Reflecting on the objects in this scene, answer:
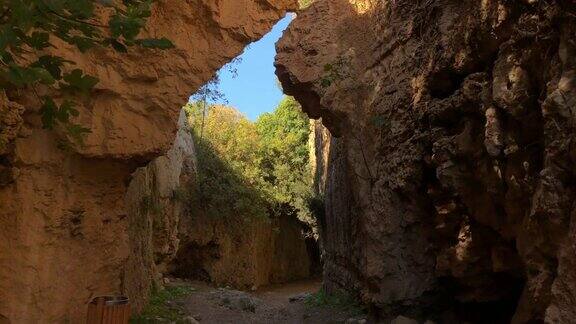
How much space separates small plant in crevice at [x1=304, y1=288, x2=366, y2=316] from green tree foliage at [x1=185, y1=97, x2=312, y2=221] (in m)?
3.46

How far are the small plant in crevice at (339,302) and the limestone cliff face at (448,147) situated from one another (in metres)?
0.29

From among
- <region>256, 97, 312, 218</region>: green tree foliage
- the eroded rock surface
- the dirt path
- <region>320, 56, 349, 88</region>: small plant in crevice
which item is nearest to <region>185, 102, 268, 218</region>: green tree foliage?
the eroded rock surface

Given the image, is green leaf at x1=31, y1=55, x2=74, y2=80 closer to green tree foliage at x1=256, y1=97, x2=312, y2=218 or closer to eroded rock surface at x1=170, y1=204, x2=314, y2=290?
eroded rock surface at x1=170, y1=204, x2=314, y2=290

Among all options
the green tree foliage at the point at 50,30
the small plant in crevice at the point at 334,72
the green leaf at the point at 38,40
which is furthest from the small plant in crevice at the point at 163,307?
the green leaf at the point at 38,40

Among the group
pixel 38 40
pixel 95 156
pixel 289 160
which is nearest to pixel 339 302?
pixel 95 156

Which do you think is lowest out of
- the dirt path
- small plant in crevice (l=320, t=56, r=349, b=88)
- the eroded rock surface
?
the dirt path

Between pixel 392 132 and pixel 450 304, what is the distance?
2.70 m

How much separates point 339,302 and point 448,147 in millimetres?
5703

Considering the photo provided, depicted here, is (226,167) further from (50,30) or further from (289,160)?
(50,30)

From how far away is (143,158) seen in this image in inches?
247

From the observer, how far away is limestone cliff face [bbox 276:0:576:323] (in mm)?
4344

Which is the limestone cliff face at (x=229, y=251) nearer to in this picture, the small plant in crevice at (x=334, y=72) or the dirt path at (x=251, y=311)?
the dirt path at (x=251, y=311)

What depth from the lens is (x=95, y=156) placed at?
596 cm

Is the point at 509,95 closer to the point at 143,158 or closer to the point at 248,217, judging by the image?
the point at 143,158
